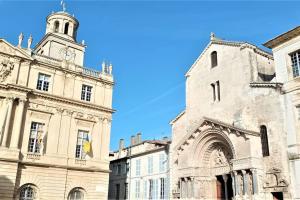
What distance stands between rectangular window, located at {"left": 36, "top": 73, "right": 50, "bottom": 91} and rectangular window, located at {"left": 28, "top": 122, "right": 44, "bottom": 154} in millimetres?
2916

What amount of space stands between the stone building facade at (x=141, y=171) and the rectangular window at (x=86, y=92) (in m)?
8.38

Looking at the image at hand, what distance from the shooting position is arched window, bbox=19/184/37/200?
2227cm

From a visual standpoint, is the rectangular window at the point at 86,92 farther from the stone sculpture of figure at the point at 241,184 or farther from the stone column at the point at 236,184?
the stone sculpture of figure at the point at 241,184

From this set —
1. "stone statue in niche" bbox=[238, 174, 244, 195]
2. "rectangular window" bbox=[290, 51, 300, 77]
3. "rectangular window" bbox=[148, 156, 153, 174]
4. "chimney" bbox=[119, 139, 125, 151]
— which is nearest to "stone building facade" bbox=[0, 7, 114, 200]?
"rectangular window" bbox=[148, 156, 153, 174]

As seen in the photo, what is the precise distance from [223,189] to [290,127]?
7.69m

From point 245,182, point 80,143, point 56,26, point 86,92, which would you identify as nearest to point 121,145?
point 86,92

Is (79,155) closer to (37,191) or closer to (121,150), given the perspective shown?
(37,191)

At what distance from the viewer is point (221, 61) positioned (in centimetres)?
2516

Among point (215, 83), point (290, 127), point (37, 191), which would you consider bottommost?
point (37, 191)

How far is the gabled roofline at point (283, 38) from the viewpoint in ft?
62.5

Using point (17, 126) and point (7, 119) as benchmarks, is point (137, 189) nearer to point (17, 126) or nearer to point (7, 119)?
point (17, 126)

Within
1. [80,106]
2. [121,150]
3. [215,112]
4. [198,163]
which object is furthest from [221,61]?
[121,150]

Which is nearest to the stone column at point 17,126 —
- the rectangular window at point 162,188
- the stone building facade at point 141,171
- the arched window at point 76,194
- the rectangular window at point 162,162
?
the arched window at point 76,194

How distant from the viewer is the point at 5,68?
2339 cm
